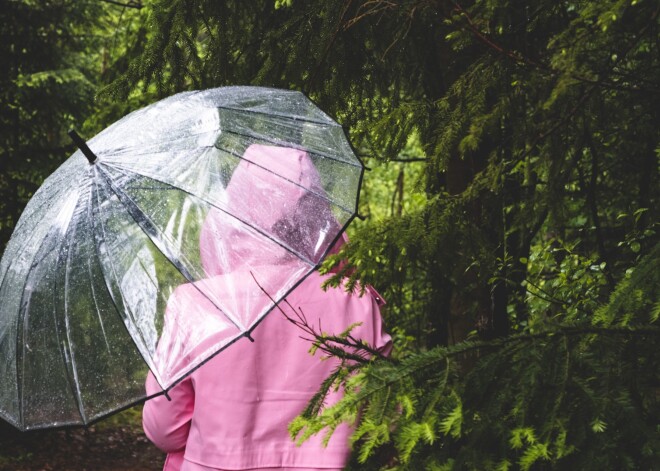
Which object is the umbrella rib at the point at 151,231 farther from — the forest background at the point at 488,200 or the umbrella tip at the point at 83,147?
the forest background at the point at 488,200

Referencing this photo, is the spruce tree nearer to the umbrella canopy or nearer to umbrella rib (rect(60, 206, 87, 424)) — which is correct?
the umbrella canopy

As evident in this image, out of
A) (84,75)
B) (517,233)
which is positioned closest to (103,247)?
(517,233)

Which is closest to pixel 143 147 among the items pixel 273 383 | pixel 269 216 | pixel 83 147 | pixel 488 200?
pixel 83 147


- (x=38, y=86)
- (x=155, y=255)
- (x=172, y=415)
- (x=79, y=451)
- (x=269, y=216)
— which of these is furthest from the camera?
(x=38, y=86)

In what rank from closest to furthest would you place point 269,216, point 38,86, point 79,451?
point 269,216 → point 79,451 → point 38,86

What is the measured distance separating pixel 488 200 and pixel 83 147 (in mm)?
1361

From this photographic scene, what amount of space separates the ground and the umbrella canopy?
17.2ft

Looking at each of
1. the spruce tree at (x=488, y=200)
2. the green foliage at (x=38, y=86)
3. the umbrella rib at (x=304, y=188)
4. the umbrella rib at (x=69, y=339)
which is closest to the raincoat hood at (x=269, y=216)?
the umbrella rib at (x=304, y=188)

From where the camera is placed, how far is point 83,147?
7.33ft

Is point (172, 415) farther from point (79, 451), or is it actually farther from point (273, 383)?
point (79, 451)

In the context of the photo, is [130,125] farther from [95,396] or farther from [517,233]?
[517,233]

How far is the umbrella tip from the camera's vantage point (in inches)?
87.0

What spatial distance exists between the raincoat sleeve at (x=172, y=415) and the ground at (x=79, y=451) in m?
5.15

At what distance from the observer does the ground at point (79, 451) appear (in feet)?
23.3
